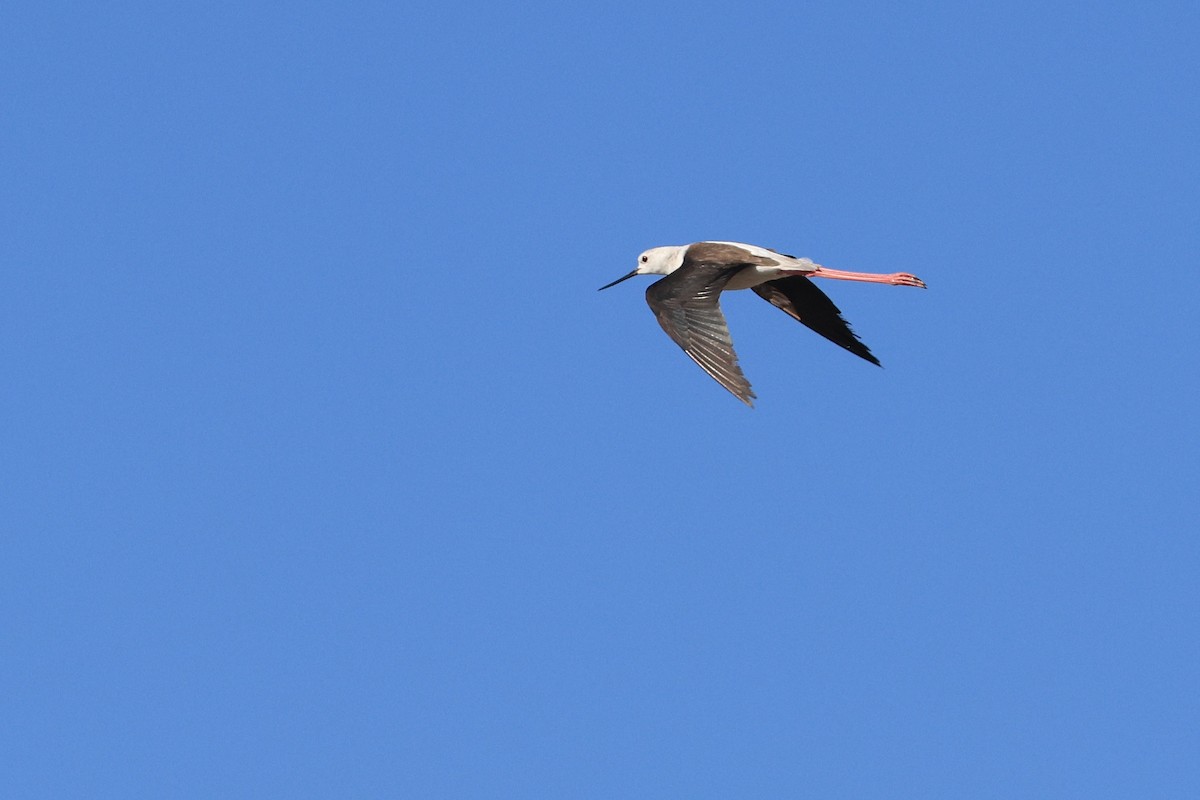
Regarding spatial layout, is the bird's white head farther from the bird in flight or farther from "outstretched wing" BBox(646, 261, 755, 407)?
"outstretched wing" BBox(646, 261, 755, 407)

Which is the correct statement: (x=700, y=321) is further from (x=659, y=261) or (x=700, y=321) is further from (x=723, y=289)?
(x=659, y=261)

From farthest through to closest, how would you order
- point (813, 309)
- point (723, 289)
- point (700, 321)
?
point (813, 309) → point (723, 289) → point (700, 321)

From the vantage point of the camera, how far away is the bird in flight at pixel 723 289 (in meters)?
19.7

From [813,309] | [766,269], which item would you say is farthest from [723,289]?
[813,309]

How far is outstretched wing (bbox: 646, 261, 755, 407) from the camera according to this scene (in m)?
19.5

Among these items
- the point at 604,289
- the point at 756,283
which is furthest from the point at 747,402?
the point at 604,289

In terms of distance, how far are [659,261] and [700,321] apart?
12.2 ft

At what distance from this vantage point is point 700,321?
20.0 metres

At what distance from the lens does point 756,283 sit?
22.4 m

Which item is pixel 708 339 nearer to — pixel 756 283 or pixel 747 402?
pixel 747 402

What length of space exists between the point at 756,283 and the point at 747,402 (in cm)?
368

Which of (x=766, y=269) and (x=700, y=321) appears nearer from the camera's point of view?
(x=700, y=321)

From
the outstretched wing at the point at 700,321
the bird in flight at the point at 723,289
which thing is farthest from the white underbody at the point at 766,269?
the outstretched wing at the point at 700,321

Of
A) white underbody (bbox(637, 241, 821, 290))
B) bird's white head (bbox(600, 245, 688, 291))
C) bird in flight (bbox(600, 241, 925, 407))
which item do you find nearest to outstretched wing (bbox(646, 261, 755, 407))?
bird in flight (bbox(600, 241, 925, 407))
